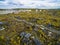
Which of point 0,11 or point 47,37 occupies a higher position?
point 0,11

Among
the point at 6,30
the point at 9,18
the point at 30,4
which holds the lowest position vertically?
the point at 6,30

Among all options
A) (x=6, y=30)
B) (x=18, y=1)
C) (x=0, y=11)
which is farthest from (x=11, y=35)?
(x=18, y=1)

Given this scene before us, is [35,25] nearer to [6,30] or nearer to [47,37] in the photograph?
[47,37]

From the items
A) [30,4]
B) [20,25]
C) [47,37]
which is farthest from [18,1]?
[47,37]

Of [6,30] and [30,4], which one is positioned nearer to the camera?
[6,30]

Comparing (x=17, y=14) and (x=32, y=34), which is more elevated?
(x=17, y=14)

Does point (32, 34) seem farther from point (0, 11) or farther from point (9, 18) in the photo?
point (0, 11)
